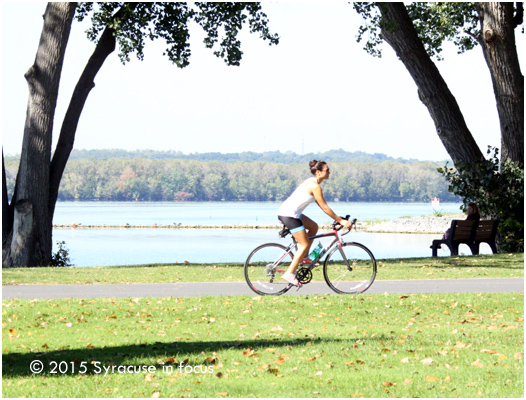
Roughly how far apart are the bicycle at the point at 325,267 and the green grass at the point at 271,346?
0.44 metres

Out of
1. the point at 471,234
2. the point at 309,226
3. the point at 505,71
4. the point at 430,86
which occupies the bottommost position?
the point at 471,234

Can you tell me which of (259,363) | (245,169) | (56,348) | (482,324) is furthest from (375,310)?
(245,169)

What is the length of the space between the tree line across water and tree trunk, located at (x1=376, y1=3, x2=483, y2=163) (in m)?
123

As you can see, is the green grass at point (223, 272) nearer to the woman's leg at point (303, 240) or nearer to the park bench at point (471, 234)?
the park bench at point (471, 234)

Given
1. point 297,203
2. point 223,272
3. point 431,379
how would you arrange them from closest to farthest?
point 431,379 → point 297,203 → point 223,272

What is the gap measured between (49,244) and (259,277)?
1139 cm

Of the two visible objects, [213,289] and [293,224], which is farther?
[213,289]

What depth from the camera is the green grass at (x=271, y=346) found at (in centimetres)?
602

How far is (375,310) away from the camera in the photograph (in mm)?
9336

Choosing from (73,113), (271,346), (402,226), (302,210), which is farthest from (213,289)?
(402,226)

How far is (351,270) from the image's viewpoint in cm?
1076

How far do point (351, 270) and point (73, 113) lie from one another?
12.5 m

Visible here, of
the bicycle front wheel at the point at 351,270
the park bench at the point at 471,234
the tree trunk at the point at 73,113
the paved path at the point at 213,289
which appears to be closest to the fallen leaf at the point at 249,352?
the bicycle front wheel at the point at 351,270

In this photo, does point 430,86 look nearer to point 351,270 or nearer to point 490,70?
point 490,70
